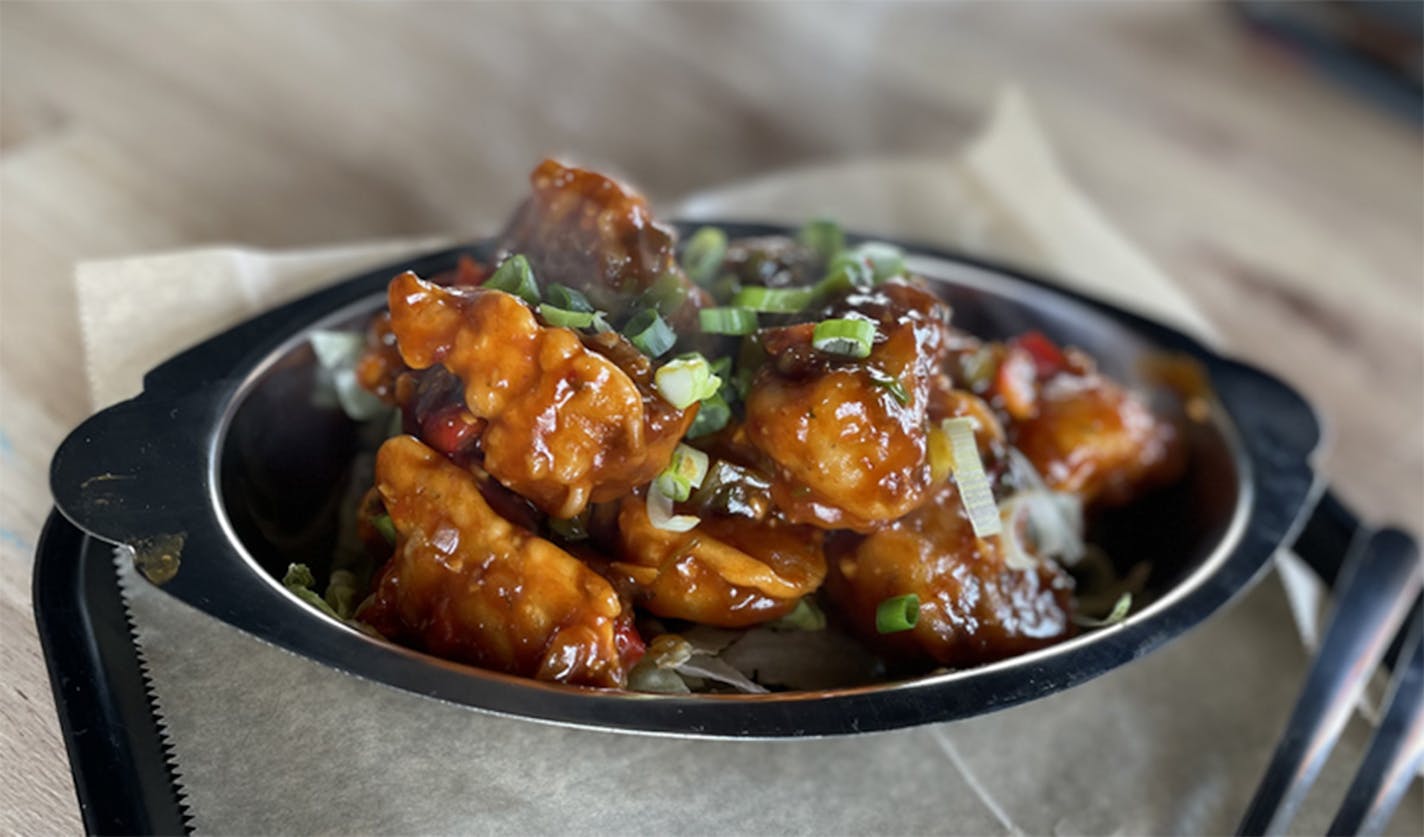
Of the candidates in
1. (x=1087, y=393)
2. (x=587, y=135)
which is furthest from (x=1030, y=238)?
→ (x=587, y=135)

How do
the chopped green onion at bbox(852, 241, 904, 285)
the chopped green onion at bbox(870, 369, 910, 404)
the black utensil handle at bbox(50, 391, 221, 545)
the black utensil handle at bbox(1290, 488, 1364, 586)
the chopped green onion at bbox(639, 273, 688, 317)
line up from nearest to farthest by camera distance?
the black utensil handle at bbox(50, 391, 221, 545)
the chopped green onion at bbox(870, 369, 910, 404)
the chopped green onion at bbox(639, 273, 688, 317)
the chopped green onion at bbox(852, 241, 904, 285)
the black utensil handle at bbox(1290, 488, 1364, 586)

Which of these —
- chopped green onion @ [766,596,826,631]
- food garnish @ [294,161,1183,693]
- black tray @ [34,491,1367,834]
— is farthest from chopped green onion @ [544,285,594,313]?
black tray @ [34,491,1367,834]

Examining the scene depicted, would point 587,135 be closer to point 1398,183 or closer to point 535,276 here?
point 535,276

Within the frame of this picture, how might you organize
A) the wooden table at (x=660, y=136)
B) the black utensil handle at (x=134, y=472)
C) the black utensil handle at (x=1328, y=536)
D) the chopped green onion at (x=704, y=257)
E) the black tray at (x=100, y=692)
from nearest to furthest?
the black tray at (x=100, y=692) → the black utensil handle at (x=134, y=472) → the chopped green onion at (x=704, y=257) → the black utensil handle at (x=1328, y=536) → the wooden table at (x=660, y=136)

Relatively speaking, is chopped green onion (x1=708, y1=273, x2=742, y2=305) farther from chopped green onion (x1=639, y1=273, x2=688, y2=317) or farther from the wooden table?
the wooden table

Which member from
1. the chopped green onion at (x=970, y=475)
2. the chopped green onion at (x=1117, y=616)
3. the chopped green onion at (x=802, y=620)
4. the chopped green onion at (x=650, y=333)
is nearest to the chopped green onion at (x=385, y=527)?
the chopped green onion at (x=650, y=333)

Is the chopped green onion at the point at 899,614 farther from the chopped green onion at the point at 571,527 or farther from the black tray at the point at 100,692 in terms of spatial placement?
the black tray at the point at 100,692
